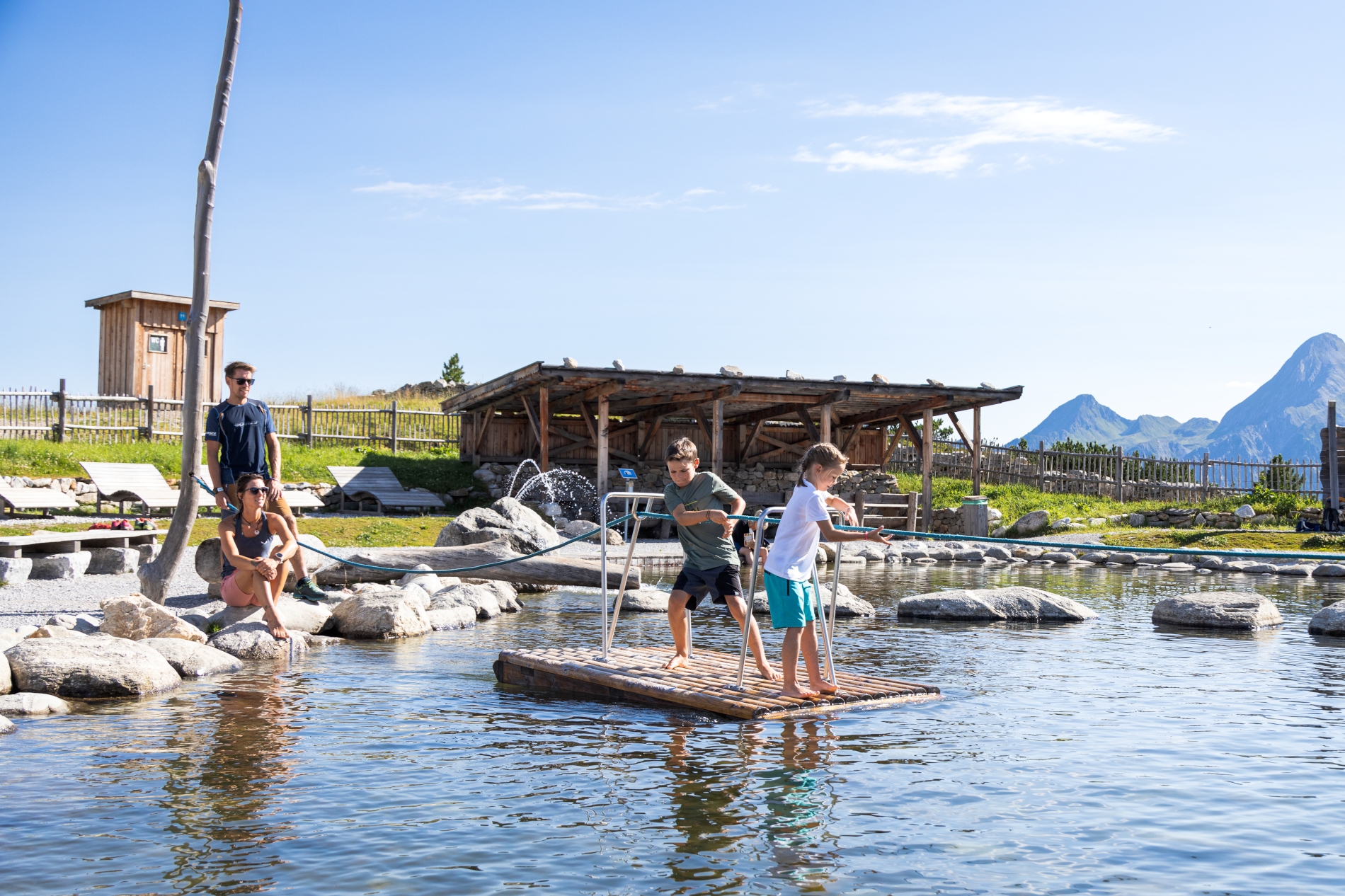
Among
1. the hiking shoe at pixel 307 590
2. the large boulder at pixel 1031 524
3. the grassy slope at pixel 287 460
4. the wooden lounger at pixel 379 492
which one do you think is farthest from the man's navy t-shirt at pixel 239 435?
the large boulder at pixel 1031 524

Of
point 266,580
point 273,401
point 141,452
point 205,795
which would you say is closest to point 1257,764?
point 205,795

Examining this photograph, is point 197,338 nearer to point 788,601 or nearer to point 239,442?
point 239,442

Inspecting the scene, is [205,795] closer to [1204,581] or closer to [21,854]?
[21,854]

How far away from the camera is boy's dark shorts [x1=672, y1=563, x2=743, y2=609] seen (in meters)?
7.58

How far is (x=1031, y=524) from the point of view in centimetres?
2634

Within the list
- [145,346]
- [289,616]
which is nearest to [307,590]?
[289,616]

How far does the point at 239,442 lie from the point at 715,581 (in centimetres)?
454

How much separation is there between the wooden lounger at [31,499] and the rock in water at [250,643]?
41.5 feet

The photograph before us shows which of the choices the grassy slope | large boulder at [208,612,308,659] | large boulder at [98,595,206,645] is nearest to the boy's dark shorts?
large boulder at [208,612,308,659]

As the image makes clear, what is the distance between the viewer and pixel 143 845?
461cm

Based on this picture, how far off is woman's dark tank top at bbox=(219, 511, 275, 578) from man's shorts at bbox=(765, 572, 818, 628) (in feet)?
16.4

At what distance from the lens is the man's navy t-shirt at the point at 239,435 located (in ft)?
31.2

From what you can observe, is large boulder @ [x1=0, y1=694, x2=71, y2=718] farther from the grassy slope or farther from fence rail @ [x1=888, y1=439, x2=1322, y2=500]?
fence rail @ [x1=888, y1=439, x2=1322, y2=500]

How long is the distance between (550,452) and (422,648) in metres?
18.4
